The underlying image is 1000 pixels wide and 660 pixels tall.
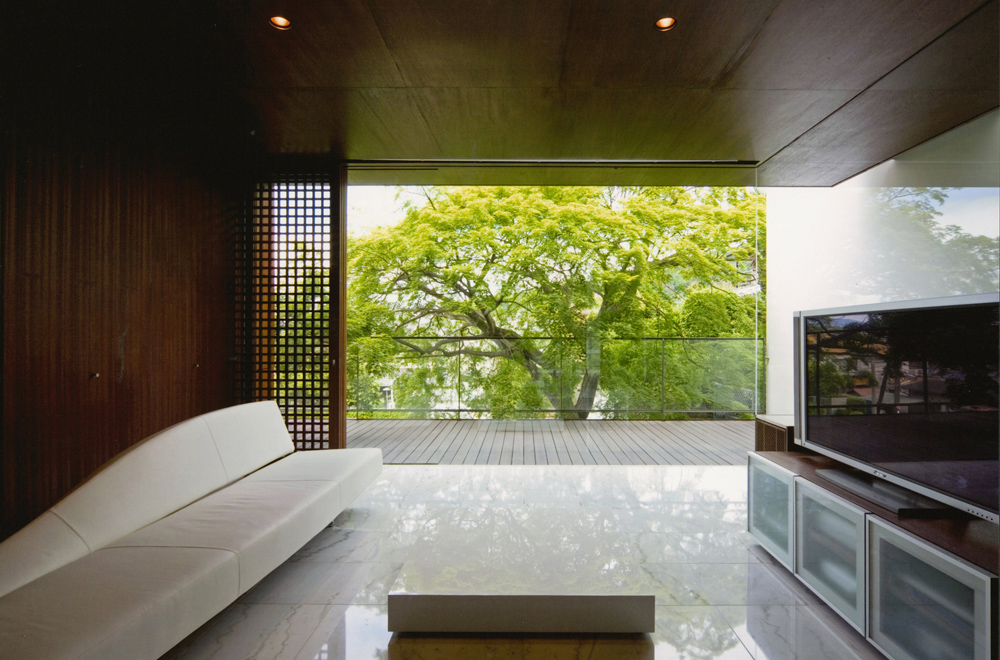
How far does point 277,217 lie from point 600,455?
346cm

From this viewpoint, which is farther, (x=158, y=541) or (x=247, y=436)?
(x=247, y=436)

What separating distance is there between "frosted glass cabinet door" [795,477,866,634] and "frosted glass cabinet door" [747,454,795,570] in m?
0.09

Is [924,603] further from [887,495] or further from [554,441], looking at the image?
[554,441]

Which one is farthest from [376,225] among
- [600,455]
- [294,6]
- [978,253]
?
[978,253]

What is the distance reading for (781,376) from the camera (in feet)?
15.1

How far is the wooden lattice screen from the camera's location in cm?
438

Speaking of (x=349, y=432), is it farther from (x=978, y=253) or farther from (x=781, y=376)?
(x=978, y=253)

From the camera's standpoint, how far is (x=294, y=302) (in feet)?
14.4

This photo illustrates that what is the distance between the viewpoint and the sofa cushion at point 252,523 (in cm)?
198

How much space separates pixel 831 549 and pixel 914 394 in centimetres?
70

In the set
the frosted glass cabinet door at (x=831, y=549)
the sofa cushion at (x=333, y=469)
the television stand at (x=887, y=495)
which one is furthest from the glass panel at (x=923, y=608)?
the sofa cushion at (x=333, y=469)

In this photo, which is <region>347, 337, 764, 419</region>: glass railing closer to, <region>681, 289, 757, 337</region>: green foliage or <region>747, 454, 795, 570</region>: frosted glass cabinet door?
<region>681, 289, 757, 337</region>: green foliage

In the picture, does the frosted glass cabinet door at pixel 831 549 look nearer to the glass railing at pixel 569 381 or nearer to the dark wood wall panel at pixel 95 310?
the glass railing at pixel 569 381

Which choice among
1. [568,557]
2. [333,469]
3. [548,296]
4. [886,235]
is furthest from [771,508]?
[548,296]
